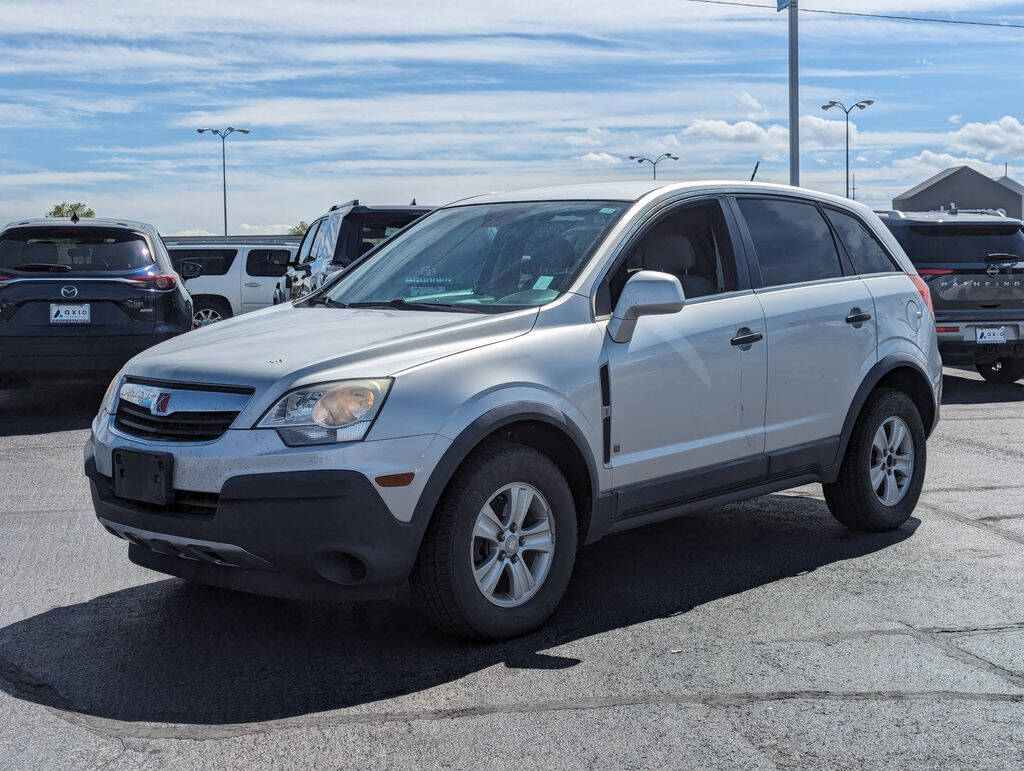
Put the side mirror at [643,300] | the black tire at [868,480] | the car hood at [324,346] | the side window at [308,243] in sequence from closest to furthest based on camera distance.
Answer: the car hood at [324,346] → the side mirror at [643,300] → the black tire at [868,480] → the side window at [308,243]

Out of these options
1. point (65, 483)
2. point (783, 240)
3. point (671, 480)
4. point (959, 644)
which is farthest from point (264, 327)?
point (65, 483)

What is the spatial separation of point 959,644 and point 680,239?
2031 mm

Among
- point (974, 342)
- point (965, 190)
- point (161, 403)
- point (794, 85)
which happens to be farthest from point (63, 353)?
point (965, 190)

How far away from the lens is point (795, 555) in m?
5.98

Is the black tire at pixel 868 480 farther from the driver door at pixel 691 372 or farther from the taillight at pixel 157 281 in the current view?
the taillight at pixel 157 281

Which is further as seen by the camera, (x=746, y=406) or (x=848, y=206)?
(x=848, y=206)

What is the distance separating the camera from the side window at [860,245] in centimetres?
633

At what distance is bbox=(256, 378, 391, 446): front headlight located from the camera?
162 inches

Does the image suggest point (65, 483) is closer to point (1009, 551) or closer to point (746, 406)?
point (746, 406)

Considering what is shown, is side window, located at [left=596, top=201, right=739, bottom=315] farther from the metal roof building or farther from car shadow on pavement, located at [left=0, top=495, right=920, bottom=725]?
the metal roof building

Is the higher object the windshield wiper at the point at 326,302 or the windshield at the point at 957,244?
the windshield wiper at the point at 326,302

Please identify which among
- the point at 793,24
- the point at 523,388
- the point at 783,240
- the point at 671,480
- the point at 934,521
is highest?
the point at 793,24

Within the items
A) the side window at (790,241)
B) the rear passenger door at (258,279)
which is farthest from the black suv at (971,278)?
the rear passenger door at (258,279)

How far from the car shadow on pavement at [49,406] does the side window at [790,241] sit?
6.68 meters
